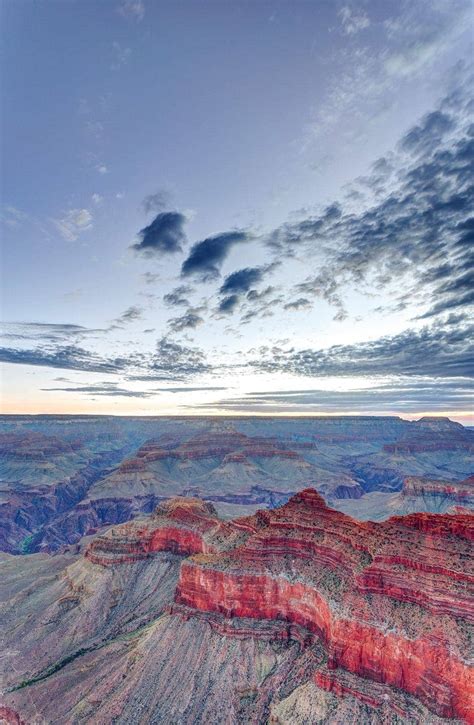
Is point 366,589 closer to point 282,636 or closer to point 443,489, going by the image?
point 282,636

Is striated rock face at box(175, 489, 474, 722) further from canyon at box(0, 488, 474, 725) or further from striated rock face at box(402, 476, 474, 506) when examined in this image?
striated rock face at box(402, 476, 474, 506)

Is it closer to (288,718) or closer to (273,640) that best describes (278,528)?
(273,640)

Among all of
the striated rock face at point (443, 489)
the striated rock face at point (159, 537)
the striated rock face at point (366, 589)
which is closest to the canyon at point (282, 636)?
the striated rock face at point (366, 589)

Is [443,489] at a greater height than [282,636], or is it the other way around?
[282,636]

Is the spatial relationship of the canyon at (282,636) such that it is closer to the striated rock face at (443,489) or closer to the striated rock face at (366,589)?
the striated rock face at (366,589)

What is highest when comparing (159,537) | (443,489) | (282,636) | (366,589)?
(366,589)

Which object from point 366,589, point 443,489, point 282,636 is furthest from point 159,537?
point 443,489

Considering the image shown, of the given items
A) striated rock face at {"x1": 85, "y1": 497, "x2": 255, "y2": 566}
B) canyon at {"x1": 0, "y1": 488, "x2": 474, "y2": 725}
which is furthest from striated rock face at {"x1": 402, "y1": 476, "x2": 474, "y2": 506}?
canyon at {"x1": 0, "y1": 488, "x2": 474, "y2": 725}

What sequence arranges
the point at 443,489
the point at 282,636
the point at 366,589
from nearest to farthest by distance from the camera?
the point at 366,589 < the point at 282,636 < the point at 443,489
